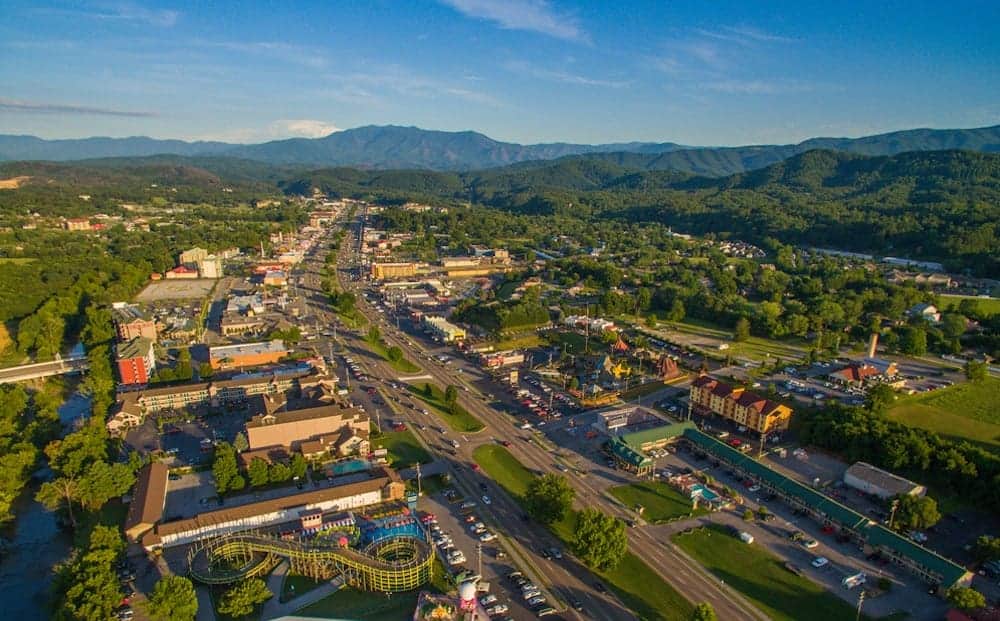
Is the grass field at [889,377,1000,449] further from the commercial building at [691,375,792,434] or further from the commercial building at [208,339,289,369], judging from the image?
the commercial building at [208,339,289,369]

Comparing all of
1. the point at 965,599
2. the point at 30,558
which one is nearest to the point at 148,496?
the point at 30,558

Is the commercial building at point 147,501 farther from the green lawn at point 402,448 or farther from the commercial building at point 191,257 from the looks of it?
the commercial building at point 191,257

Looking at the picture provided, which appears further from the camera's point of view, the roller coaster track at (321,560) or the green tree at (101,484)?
the green tree at (101,484)

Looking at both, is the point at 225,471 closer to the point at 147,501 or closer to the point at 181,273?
the point at 147,501

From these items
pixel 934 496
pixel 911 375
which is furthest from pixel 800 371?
pixel 934 496

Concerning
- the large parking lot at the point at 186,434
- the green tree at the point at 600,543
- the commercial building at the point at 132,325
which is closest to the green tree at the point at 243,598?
the green tree at the point at 600,543

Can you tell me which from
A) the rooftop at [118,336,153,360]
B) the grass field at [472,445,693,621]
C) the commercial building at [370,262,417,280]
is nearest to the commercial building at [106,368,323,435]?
the rooftop at [118,336,153,360]
